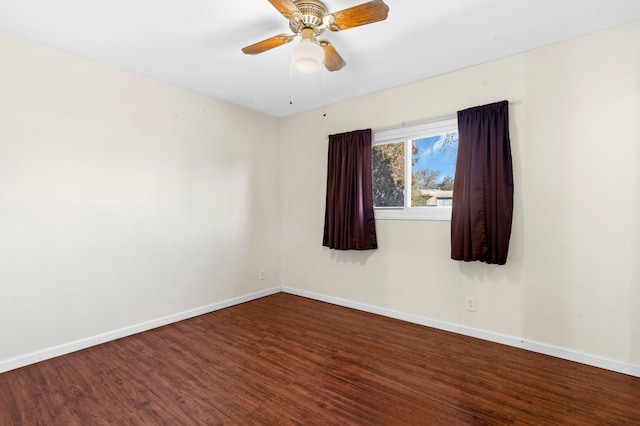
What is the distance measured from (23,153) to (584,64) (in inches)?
170

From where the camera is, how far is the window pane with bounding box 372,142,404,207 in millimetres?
3369

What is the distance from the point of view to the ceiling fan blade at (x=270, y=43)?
6.63 ft

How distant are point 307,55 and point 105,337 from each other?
115 inches

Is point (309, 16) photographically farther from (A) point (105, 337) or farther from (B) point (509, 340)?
(A) point (105, 337)

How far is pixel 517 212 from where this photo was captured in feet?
8.59

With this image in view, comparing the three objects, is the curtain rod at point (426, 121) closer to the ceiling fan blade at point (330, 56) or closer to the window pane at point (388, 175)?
the window pane at point (388, 175)

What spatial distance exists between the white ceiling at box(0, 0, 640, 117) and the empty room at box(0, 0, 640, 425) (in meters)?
0.02

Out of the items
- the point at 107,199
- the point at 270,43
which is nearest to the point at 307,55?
the point at 270,43

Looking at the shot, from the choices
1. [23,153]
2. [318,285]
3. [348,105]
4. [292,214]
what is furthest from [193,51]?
[318,285]

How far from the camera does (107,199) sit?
279 cm

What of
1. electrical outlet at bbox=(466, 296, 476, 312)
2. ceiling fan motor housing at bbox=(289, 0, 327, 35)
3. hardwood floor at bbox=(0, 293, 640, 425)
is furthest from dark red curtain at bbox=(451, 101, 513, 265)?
ceiling fan motor housing at bbox=(289, 0, 327, 35)

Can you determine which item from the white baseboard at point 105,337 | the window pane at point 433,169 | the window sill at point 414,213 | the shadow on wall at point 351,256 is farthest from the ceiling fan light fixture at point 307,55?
the white baseboard at point 105,337

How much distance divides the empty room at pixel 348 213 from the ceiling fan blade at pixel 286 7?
0.29 ft

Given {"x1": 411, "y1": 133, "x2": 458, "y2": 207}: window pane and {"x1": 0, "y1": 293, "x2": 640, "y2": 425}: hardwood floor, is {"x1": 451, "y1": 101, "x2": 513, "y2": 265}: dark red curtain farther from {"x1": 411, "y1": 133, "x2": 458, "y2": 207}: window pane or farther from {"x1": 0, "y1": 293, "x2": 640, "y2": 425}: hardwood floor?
{"x1": 0, "y1": 293, "x2": 640, "y2": 425}: hardwood floor
